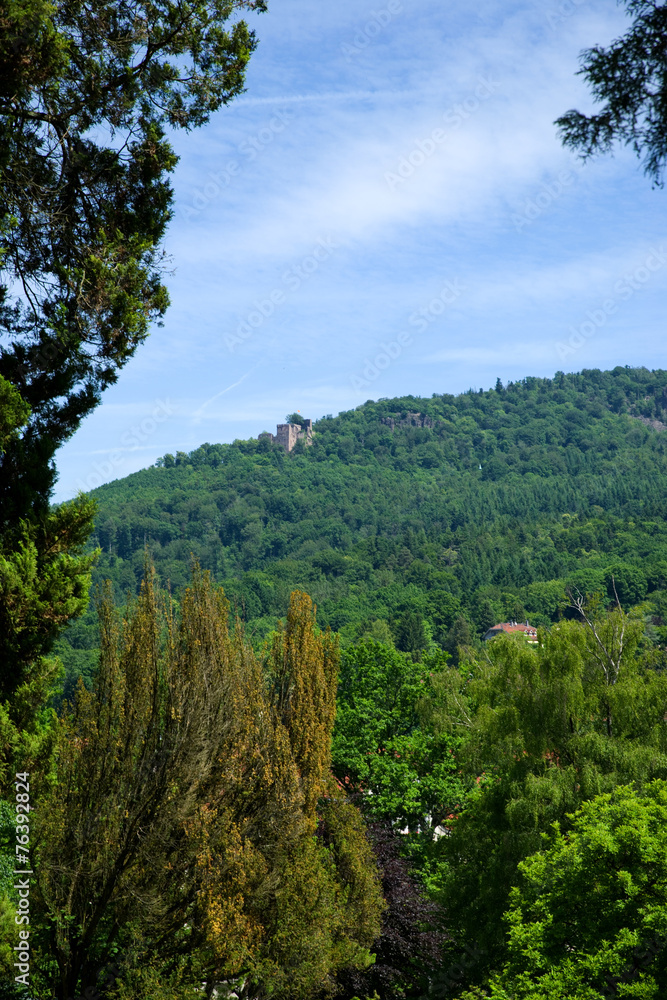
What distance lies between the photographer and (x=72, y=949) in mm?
10047

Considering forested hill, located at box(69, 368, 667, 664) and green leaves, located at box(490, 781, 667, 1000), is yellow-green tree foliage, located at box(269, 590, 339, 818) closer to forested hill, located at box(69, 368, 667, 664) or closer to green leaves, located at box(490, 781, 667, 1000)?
green leaves, located at box(490, 781, 667, 1000)

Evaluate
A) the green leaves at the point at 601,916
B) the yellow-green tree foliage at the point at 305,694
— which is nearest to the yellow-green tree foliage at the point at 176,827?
the yellow-green tree foliage at the point at 305,694

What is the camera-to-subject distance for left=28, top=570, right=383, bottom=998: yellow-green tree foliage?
9852 millimetres

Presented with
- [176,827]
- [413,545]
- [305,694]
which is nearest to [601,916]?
[176,827]

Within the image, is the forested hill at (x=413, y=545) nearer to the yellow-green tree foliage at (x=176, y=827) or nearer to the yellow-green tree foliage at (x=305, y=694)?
the yellow-green tree foliage at (x=305, y=694)

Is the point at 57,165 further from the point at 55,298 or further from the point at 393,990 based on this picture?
the point at 393,990

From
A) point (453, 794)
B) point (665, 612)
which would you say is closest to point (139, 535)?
point (665, 612)

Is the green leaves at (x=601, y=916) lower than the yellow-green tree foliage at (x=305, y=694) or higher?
lower

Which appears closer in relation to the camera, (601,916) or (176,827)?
(601,916)

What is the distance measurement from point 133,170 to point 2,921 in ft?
23.6

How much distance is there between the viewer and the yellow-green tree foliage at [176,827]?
985 cm

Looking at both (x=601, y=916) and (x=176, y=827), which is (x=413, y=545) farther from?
(x=176, y=827)

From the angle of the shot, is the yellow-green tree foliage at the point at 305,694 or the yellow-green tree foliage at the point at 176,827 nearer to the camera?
the yellow-green tree foliage at the point at 176,827

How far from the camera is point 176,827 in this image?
399 inches
